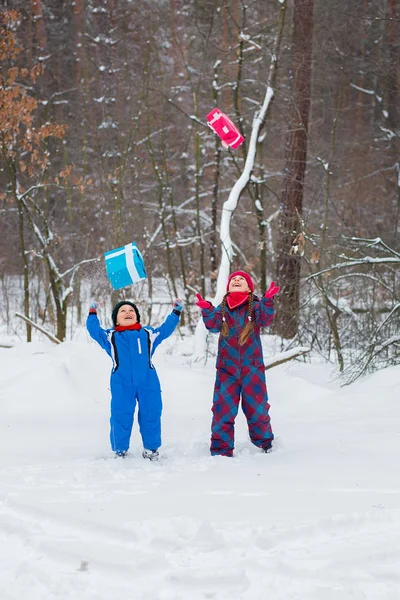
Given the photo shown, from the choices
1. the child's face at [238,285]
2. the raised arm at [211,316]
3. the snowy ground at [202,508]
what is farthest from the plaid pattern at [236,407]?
the child's face at [238,285]

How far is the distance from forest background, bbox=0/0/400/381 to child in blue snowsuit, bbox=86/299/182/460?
9.39 feet

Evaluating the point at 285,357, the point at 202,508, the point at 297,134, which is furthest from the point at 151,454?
the point at 297,134

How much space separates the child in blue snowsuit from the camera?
190 inches

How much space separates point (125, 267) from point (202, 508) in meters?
2.42

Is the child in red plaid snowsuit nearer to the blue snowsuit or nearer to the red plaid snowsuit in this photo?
the red plaid snowsuit

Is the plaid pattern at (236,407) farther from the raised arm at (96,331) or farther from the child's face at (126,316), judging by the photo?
the raised arm at (96,331)

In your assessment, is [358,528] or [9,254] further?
[9,254]

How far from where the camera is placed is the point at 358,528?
3176mm

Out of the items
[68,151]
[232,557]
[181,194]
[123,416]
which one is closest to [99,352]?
[123,416]

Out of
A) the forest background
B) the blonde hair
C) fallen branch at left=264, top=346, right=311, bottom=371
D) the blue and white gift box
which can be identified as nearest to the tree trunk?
the forest background

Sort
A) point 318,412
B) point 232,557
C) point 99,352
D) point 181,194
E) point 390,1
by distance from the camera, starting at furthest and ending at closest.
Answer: point 181,194 < point 390,1 < point 99,352 < point 318,412 < point 232,557

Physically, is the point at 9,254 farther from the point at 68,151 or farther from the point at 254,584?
the point at 254,584

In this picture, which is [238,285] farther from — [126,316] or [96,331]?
[96,331]

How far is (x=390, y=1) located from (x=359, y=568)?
32.4 ft
